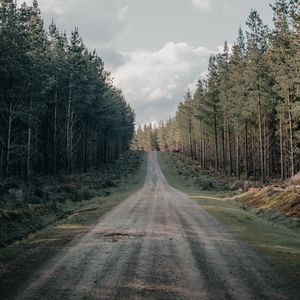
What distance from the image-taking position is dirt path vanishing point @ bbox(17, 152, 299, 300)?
7000mm

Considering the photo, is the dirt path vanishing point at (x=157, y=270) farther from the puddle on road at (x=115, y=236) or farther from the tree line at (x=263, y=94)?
the tree line at (x=263, y=94)

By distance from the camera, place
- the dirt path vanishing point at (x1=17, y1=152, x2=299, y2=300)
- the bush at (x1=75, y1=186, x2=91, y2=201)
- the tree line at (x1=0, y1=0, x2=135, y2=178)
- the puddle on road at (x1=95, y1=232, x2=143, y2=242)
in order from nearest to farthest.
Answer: the dirt path vanishing point at (x1=17, y1=152, x2=299, y2=300) < the puddle on road at (x1=95, y1=232, x2=143, y2=242) < the bush at (x1=75, y1=186, x2=91, y2=201) < the tree line at (x1=0, y1=0, x2=135, y2=178)

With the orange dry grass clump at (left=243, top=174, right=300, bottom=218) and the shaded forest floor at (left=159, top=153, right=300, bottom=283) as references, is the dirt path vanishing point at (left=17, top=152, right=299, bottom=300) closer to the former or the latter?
the shaded forest floor at (left=159, top=153, right=300, bottom=283)

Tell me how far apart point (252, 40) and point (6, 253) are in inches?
1641

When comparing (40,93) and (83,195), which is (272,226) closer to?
(83,195)

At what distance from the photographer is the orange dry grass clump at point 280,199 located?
19.5m

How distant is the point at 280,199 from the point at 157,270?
15.3 meters

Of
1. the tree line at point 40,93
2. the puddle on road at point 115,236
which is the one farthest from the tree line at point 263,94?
the puddle on road at point 115,236

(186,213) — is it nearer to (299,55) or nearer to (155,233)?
(155,233)

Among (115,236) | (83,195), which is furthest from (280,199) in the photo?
(83,195)

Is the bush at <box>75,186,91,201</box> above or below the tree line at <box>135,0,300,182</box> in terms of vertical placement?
below

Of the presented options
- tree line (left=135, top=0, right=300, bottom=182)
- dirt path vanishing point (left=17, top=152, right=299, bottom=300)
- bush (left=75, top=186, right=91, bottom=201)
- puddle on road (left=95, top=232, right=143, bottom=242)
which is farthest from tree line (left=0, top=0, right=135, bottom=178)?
dirt path vanishing point (left=17, top=152, right=299, bottom=300)

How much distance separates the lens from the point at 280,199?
22000 millimetres

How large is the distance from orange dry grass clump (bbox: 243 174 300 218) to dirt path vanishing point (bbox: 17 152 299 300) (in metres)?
7.34
